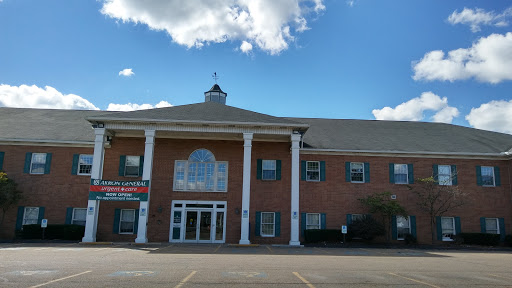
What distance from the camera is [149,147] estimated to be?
22.5 metres

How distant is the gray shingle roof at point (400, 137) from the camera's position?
26.6 metres

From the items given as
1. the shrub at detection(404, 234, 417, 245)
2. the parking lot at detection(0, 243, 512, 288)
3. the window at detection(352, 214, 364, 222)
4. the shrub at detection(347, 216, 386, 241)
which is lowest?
the parking lot at detection(0, 243, 512, 288)

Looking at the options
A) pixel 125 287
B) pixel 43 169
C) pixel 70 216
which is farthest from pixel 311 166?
pixel 125 287

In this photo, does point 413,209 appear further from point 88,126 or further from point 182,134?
point 88,126

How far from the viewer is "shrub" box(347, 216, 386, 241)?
23.6 metres

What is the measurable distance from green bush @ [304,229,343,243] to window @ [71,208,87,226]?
1387 cm

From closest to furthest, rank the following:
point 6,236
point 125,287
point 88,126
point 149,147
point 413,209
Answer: point 125,287 < point 149,147 < point 6,236 < point 413,209 < point 88,126

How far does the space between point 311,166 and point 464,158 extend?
34.0ft

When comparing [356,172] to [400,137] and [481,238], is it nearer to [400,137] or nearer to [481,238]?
[400,137]

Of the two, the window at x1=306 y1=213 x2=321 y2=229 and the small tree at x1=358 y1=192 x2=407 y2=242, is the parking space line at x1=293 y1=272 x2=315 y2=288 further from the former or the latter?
the small tree at x1=358 y1=192 x2=407 y2=242

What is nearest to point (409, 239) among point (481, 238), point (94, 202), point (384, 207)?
point (384, 207)

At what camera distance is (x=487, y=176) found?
1041 inches

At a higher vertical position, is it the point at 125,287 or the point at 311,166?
the point at 311,166

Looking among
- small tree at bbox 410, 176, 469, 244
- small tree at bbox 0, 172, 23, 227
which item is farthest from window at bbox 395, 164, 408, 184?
small tree at bbox 0, 172, 23, 227
